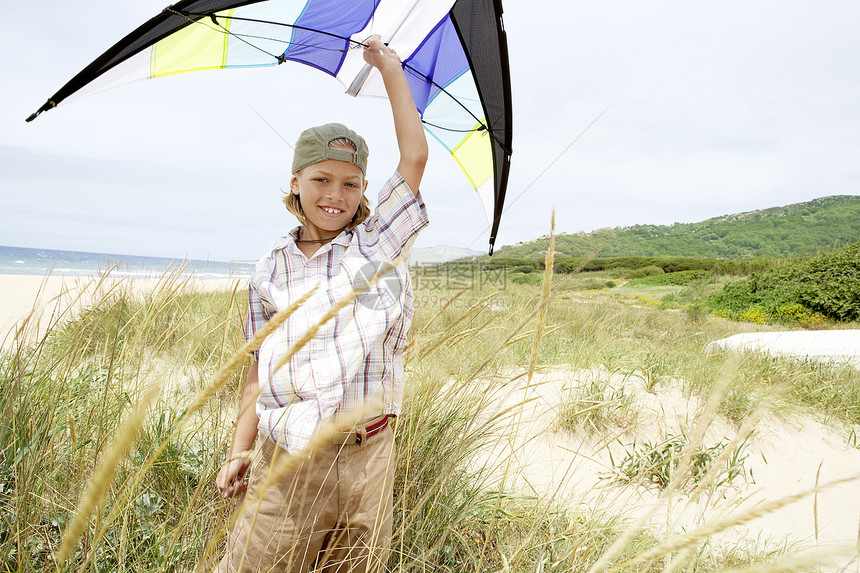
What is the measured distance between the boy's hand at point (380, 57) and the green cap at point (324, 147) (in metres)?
0.28

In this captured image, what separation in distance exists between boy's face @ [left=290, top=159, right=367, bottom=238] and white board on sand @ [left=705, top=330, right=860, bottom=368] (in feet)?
16.3

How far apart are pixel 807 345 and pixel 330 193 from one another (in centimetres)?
710

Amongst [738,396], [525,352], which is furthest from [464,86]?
[738,396]

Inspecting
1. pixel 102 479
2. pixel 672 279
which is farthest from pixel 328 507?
pixel 672 279

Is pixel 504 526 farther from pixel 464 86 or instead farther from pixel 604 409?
pixel 464 86

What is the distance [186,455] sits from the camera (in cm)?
188

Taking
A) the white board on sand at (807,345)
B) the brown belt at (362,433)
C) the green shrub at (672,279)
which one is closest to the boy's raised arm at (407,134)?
the brown belt at (362,433)

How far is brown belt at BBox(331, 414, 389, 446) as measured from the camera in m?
1.27

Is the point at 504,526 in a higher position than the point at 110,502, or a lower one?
lower

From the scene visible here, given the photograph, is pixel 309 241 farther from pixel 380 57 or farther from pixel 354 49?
pixel 354 49

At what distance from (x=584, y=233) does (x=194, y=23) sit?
2356 mm

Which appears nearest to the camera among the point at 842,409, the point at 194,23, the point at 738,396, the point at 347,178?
the point at 347,178

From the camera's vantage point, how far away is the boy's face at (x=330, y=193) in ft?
5.05

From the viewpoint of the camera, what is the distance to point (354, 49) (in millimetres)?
2723
